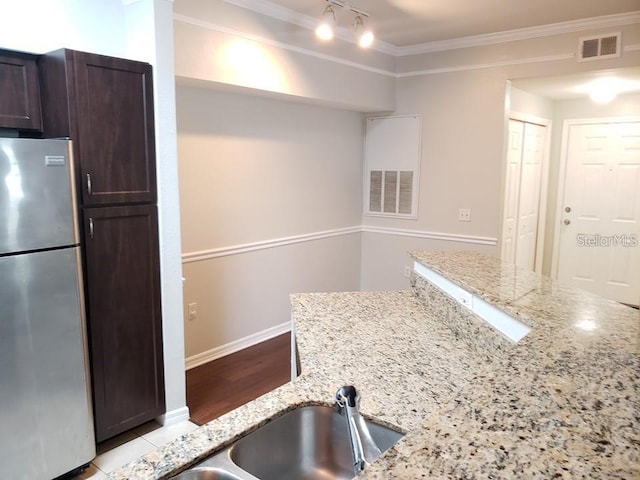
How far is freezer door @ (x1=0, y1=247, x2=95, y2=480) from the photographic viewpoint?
1.99m

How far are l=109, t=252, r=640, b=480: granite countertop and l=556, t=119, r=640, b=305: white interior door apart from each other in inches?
157

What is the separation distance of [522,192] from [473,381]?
462 cm

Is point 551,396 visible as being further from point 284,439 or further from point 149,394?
point 149,394

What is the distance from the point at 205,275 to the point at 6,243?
1.63m

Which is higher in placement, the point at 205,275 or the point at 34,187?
the point at 34,187

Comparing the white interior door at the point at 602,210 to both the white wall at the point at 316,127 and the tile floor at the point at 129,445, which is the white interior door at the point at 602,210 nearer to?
the white wall at the point at 316,127

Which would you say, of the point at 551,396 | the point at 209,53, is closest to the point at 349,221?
the point at 209,53

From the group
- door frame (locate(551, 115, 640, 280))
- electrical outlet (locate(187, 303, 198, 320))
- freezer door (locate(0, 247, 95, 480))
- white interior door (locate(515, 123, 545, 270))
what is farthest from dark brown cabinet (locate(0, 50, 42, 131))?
door frame (locate(551, 115, 640, 280))

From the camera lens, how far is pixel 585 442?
0.73 metres

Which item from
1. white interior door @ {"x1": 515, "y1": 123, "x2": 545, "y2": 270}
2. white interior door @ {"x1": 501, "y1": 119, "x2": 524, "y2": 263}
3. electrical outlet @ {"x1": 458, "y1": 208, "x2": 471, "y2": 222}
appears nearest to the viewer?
electrical outlet @ {"x1": 458, "y1": 208, "x2": 471, "y2": 222}

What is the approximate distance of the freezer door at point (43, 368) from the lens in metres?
1.99

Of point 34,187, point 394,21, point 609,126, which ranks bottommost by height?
point 34,187

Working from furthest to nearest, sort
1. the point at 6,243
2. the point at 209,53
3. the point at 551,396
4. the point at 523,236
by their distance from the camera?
the point at 523,236
the point at 209,53
the point at 6,243
the point at 551,396

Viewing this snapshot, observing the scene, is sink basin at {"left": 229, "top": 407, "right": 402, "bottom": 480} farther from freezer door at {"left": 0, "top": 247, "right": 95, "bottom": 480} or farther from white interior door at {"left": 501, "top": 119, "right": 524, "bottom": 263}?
white interior door at {"left": 501, "top": 119, "right": 524, "bottom": 263}
